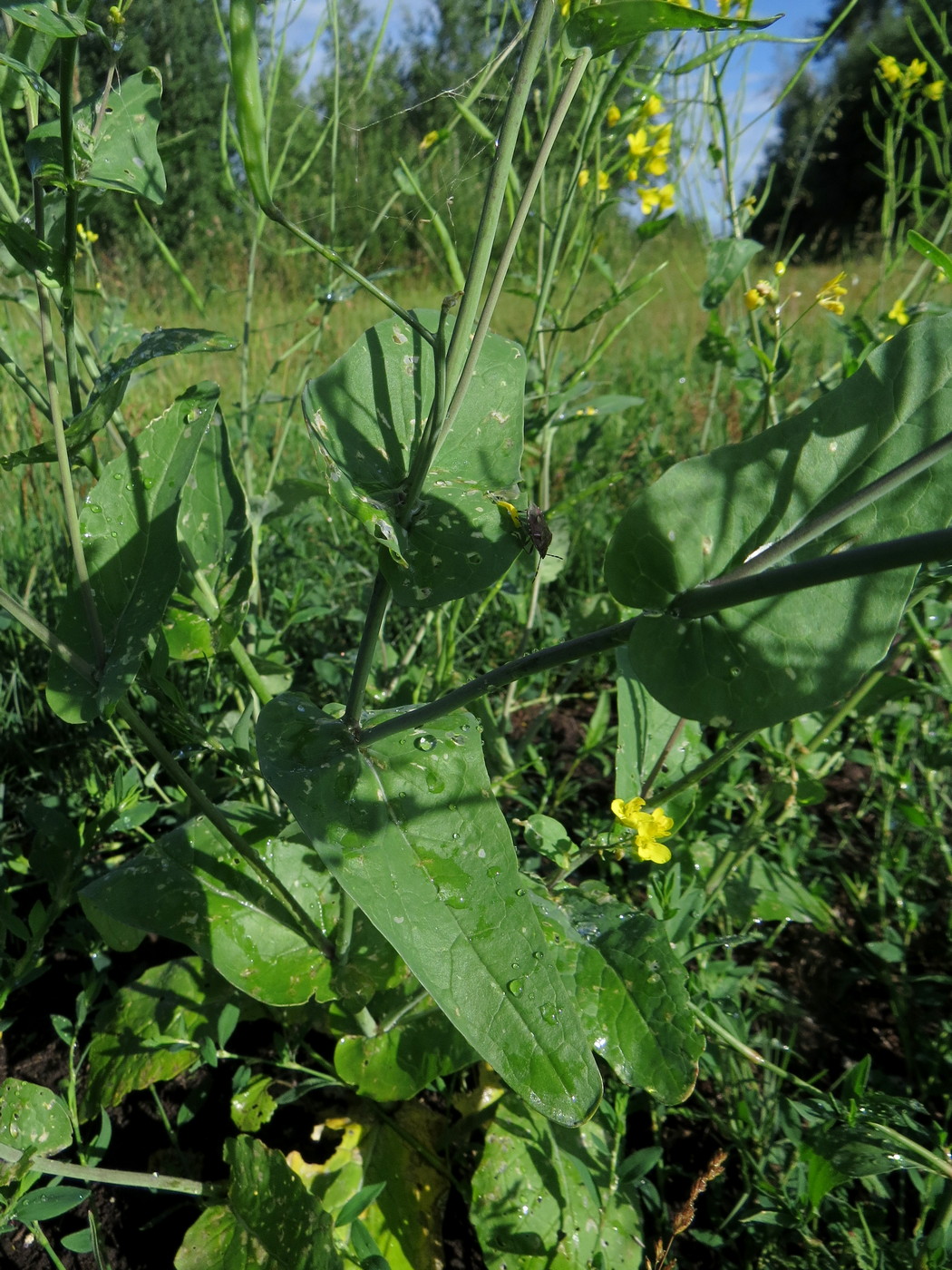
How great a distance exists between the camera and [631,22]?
569mm

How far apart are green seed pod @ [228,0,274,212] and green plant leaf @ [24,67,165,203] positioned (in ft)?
0.99

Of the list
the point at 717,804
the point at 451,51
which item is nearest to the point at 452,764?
the point at 717,804

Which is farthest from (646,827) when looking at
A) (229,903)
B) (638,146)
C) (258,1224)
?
(638,146)

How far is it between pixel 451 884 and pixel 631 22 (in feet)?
2.30

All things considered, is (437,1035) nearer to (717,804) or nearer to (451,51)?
(717,804)

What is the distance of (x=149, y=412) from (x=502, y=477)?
177 centimetres

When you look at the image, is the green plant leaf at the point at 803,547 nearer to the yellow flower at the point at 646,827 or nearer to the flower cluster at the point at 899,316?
the yellow flower at the point at 646,827

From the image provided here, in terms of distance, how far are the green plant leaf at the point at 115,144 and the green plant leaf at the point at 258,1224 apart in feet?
A: 3.55

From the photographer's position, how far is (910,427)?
0.72 metres

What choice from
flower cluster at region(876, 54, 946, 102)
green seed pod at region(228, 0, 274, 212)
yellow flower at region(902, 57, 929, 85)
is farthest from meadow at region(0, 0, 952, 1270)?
yellow flower at region(902, 57, 929, 85)

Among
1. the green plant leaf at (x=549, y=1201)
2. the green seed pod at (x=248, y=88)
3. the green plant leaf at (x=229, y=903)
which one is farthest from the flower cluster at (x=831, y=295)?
the green plant leaf at (x=549, y=1201)

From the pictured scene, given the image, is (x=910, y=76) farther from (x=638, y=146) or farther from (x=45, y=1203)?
(x=45, y=1203)

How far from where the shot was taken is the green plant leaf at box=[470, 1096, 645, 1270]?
3.26ft

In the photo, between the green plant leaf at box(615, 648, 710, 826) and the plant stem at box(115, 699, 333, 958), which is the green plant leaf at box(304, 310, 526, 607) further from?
the green plant leaf at box(615, 648, 710, 826)
